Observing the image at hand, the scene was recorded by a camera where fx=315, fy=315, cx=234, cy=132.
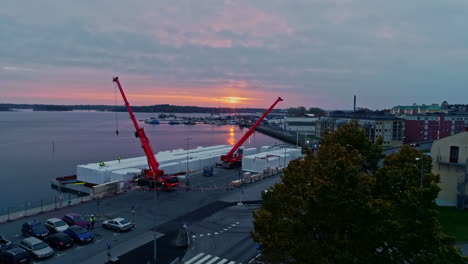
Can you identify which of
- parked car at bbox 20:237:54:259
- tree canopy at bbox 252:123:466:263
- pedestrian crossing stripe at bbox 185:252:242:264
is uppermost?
tree canopy at bbox 252:123:466:263

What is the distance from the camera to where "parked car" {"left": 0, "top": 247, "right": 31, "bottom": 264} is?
14.9m

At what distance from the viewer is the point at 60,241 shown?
55.9 feet

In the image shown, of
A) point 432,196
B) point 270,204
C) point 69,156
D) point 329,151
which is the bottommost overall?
point 69,156

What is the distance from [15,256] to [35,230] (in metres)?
3.73

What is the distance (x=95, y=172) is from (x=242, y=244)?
73.4 feet

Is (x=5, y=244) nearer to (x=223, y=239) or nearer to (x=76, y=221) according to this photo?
(x=76, y=221)

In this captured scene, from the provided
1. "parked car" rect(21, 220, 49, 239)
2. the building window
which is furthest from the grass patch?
"parked car" rect(21, 220, 49, 239)

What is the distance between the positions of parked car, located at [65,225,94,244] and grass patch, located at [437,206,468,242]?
67.4 ft

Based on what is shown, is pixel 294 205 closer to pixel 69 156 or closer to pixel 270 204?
pixel 270 204

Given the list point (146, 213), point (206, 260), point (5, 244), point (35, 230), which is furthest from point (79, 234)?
point (206, 260)

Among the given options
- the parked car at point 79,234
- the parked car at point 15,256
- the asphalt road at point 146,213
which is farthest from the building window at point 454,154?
the parked car at point 15,256

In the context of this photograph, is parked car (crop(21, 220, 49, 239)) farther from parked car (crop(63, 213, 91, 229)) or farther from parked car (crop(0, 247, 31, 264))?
parked car (crop(0, 247, 31, 264))

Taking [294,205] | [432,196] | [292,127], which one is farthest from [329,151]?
[292,127]

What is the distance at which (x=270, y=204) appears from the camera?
12742 millimetres
